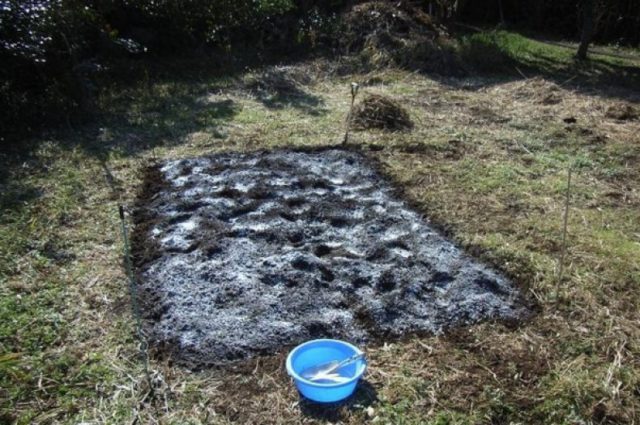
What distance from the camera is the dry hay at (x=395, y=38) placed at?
7.35 meters

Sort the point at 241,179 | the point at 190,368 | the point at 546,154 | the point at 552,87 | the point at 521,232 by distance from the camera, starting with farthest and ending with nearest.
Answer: the point at 552,87 < the point at 546,154 < the point at 241,179 < the point at 521,232 < the point at 190,368

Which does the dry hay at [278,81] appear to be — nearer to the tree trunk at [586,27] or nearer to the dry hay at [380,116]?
the dry hay at [380,116]

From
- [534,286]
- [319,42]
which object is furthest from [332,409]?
[319,42]

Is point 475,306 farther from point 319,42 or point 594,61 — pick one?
point 594,61

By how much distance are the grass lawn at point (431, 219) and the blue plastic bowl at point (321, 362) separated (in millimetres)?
79

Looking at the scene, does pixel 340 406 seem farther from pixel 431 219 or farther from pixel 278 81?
pixel 278 81

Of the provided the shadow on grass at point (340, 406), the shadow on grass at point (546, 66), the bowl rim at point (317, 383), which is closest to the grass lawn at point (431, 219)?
the shadow on grass at point (340, 406)

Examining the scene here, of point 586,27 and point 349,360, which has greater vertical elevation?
point 586,27

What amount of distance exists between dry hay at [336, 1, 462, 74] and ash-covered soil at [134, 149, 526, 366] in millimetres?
3753

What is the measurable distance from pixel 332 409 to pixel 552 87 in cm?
542

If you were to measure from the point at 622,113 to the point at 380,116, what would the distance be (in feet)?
7.91

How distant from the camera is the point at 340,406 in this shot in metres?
2.16

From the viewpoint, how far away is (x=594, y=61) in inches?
310

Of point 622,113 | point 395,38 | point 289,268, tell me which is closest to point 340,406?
point 289,268
